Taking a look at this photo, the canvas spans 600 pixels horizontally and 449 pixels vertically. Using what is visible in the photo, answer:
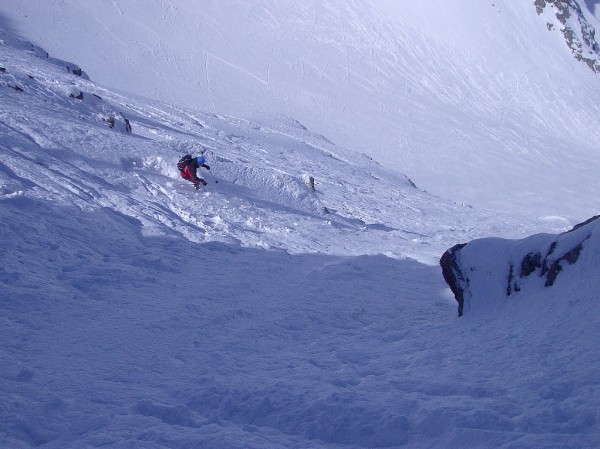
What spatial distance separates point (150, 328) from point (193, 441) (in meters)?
2.54

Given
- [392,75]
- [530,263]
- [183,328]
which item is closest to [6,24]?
[392,75]

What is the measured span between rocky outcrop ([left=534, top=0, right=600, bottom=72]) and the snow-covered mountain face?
1.19 ft

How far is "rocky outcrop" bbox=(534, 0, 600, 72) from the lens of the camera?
1879 inches

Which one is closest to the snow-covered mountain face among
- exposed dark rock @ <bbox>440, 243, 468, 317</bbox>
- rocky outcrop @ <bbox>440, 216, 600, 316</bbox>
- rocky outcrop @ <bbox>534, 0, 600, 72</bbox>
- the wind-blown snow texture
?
rocky outcrop @ <bbox>534, 0, 600, 72</bbox>

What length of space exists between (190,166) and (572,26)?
44.3m

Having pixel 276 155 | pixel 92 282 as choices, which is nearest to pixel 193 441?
pixel 92 282

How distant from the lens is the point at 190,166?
12.4 metres

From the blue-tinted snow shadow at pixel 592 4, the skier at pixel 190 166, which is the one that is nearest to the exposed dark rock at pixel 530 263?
the skier at pixel 190 166

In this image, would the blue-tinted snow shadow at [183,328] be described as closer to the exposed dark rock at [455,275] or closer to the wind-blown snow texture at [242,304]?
the wind-blown snow texture at [242,304]

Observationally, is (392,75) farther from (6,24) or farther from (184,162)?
(184,162)

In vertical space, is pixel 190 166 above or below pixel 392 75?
below

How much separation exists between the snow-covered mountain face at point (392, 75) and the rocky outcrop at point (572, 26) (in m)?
0.36

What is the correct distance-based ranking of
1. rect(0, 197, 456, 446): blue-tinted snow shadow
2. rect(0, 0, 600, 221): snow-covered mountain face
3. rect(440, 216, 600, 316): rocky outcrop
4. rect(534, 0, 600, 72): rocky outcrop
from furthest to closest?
rect(534, 0, 600, 72): rocky outcrop → rect(0, 0, 600, 221): snow-covered mountain face → rect(440, 216, 600, 316): rocky outcrop → rect(0, 197, 456, 446): blue-tinted snow shadow

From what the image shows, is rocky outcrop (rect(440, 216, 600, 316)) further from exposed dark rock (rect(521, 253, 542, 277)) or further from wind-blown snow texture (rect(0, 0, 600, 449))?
wind-blown snow texture (rect(0, 0, 600, 449))
